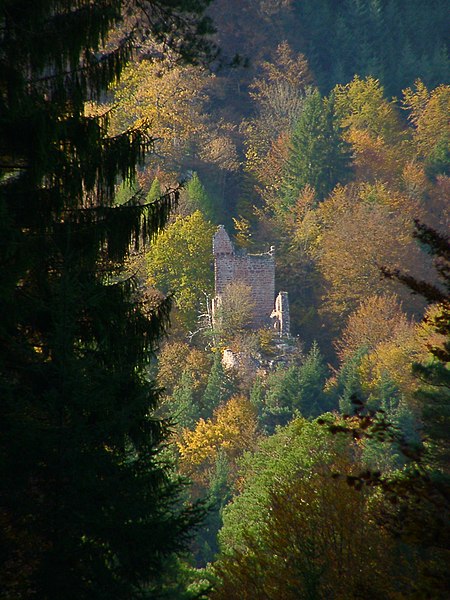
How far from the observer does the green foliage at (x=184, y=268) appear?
43.4 m

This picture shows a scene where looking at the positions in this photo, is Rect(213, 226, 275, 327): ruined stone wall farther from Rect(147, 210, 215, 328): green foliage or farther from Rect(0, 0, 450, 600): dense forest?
Rect(147, 210, 215, 328): green foliage

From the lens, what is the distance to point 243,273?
41.7m

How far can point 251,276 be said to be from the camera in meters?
41.5

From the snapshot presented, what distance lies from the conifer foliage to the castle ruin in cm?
3184

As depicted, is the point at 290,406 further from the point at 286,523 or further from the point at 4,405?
the point at 4,405

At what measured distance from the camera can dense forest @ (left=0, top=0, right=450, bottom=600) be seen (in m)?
7.68

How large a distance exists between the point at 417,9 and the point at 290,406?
3543cm

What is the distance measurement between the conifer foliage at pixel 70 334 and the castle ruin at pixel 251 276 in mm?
31841

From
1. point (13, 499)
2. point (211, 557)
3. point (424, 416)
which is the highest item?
point (13, 499)

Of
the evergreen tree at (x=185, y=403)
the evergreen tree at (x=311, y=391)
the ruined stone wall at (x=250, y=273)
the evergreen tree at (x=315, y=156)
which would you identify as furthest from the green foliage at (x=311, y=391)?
the evergreen tree at (x=315, y=156)

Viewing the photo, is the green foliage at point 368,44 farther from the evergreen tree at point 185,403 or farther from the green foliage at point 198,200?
the evergreen tree at point 185,403

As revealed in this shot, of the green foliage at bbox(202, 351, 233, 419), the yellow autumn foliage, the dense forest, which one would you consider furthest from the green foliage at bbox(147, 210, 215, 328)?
the yellow autumn foliage

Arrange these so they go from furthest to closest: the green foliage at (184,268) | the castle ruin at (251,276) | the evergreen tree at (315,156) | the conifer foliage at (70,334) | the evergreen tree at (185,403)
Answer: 1. the evergreen tree at (315,156)
2. the green foliage at (184,268)
3. the castle ruin at (251,276)
4. the evergreen tree at (185,403)
5. the conifer foliage at (70,334)

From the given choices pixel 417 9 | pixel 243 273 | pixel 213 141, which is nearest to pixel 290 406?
pixel 243 273
